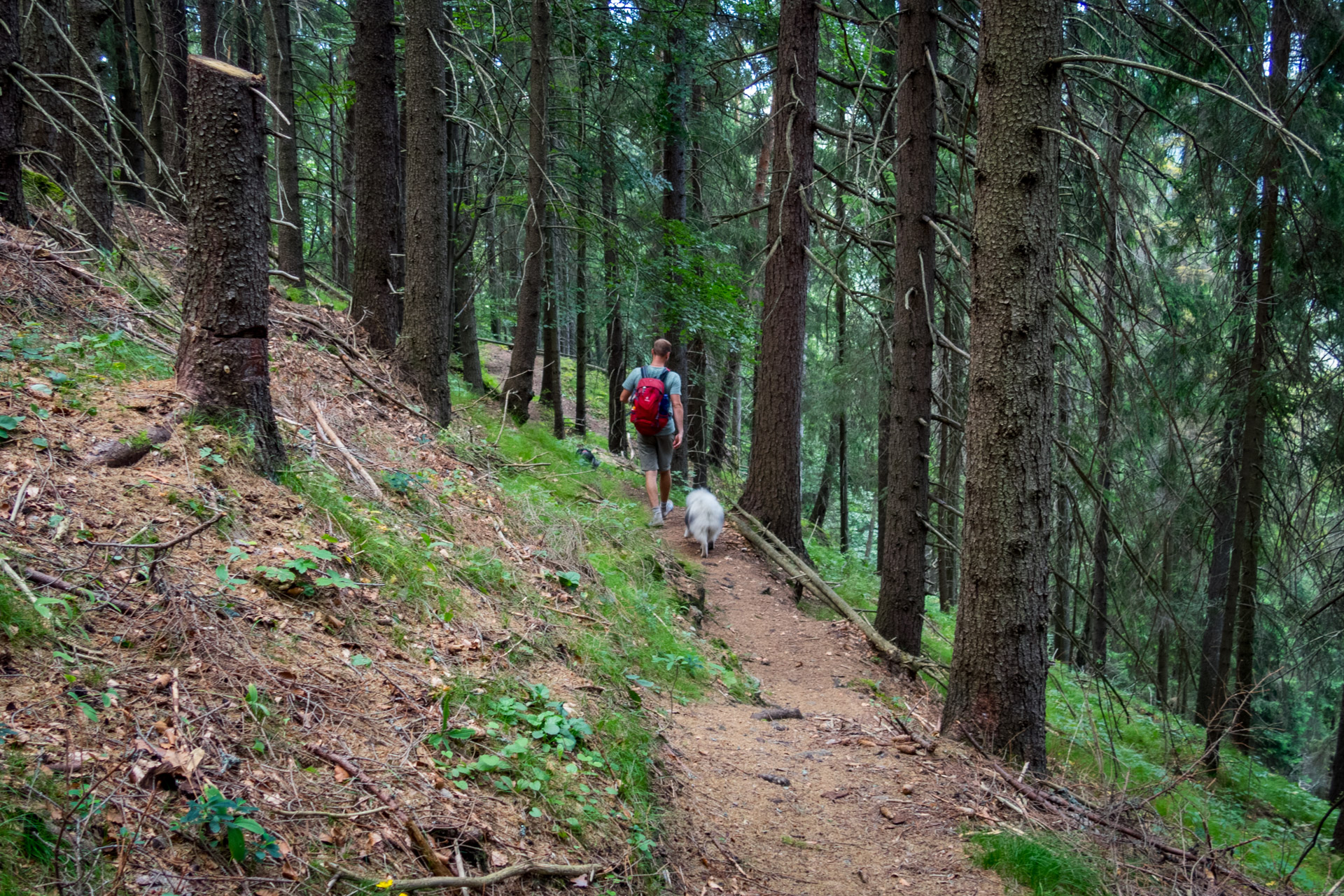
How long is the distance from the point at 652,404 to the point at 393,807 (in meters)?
6.43

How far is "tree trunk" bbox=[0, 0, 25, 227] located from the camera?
198 inches

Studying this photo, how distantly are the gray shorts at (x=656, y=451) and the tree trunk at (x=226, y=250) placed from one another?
17.6ft

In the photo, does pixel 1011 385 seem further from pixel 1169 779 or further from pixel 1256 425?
pixel 1256 425

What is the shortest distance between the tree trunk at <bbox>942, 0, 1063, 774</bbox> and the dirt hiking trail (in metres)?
0.58

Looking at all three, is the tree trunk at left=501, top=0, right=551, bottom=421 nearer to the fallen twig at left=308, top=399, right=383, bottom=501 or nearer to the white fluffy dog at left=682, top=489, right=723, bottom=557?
the white fluffy dog at left=682, top=489, right=723, bottom=557

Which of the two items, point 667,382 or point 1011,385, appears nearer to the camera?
point 1011,385

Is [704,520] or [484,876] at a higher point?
[704,520]

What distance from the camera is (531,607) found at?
200 inches

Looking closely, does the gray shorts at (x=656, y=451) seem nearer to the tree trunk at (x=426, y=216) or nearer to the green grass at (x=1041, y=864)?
the tree trunk at (x=426, y=216)

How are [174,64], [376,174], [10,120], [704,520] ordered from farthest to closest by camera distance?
[174,64]
[704,520]
[376,174]
[10,120]

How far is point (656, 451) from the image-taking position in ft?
31.3

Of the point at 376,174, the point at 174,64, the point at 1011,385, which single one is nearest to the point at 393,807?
the point at 1011,385

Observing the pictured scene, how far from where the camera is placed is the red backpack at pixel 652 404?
348 inches

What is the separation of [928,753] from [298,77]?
17283 mm
